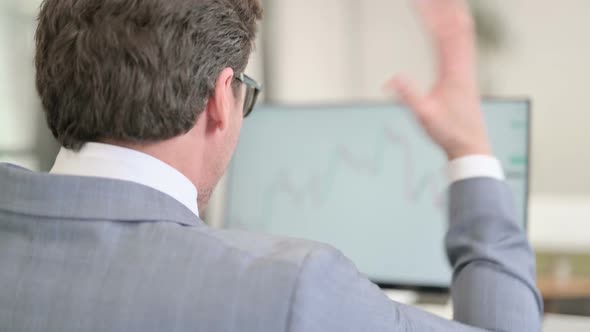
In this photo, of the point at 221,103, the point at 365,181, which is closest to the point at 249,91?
the point at 221,103

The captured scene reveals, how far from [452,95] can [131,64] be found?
479 mm

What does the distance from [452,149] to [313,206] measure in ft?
2.14

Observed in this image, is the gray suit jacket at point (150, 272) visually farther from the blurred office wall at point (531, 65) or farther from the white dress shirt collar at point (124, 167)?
Answer: the blurred office wall at point (531, 65)

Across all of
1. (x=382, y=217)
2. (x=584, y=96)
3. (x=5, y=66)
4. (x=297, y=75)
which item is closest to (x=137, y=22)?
(x=382, y=217)

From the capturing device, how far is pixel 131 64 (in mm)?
657

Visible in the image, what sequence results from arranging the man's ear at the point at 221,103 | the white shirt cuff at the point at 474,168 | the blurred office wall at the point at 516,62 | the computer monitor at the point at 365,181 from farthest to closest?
the blurred office wall at the point at 516,62 → the computer monitor at the point at 365,181 → the white shirt cuff at the point at 474,168 → the man's ear at the point at 221,103

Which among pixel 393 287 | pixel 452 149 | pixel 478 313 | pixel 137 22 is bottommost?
pixel 393 287

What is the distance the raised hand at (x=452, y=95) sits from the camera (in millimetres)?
945

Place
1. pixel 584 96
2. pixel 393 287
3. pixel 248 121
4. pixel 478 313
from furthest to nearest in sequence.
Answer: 1. pixel 584 96
2. pixel 248 121
3. pixel 393 287
4. pixel 478 313

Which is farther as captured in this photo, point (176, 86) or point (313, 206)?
point (313, 206)

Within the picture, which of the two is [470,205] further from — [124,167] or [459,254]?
[124,167]

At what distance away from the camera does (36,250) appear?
Result: 24.9 inches

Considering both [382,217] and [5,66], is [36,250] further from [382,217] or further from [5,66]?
[5,66]

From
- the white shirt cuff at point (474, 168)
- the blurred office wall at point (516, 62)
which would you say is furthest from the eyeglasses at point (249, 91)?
the blurred office wall at point (516, 62)
